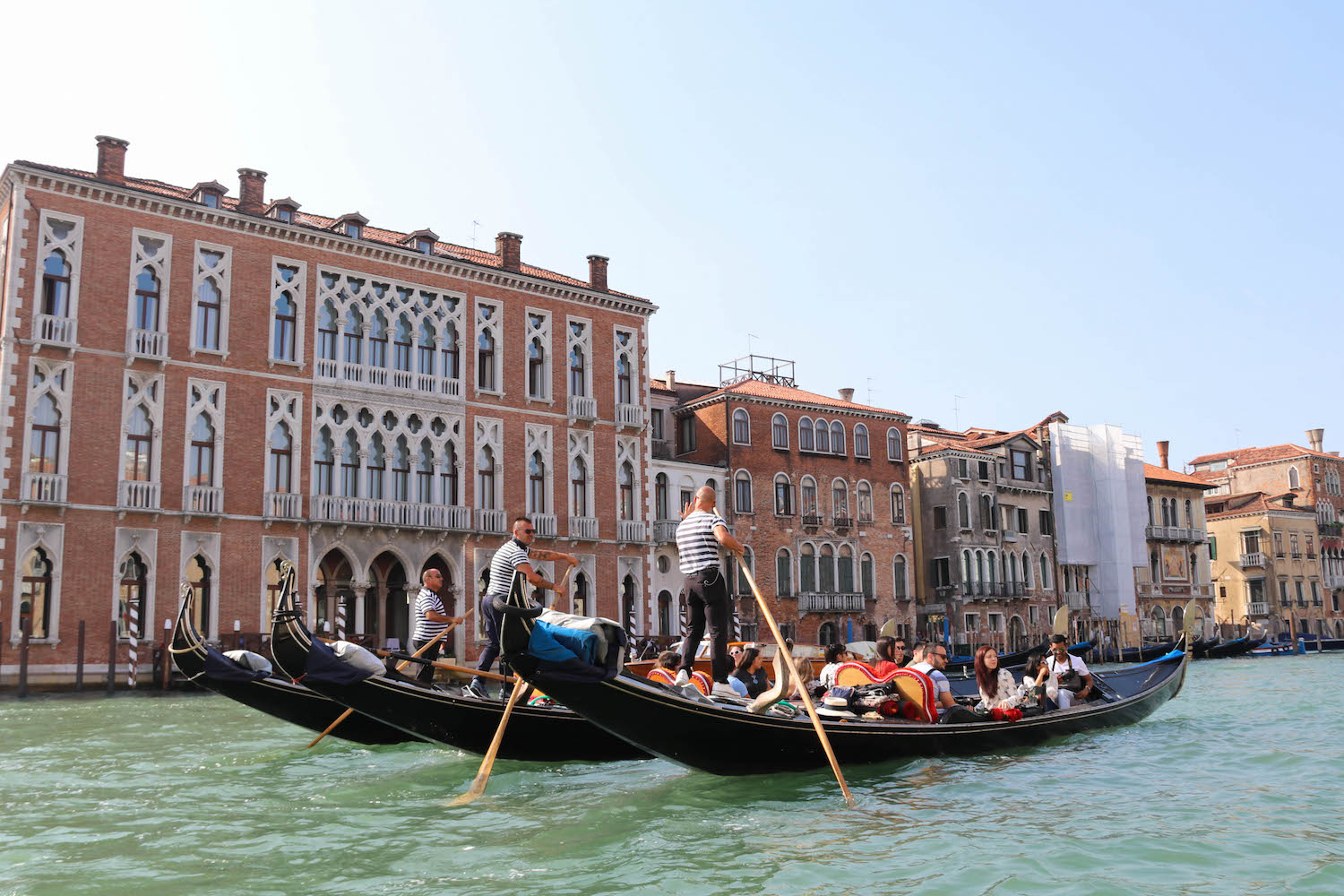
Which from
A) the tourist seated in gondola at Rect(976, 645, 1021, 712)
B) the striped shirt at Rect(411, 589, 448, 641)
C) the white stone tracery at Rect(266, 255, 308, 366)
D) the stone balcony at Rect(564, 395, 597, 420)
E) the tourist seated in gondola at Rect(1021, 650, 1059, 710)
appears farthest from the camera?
the stone balcony at Rect(564, 395, 597, 420)

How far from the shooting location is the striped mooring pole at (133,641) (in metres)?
18.6

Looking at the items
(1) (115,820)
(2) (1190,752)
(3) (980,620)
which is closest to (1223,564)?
(3) (980,620)

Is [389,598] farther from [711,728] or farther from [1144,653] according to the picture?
[1144,653]

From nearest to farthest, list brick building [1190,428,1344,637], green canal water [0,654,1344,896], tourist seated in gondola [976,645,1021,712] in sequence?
green canal water [0,654,1344,896] < tourist seated in gondola [976,645,1021,712] < brick building [1190,428,1344,637]

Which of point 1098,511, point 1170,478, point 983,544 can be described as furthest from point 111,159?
point 1170,478

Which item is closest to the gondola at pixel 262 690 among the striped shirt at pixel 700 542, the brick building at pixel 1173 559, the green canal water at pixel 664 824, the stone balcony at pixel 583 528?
the green canal water at pixel 664 824

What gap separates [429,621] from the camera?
10086 mm

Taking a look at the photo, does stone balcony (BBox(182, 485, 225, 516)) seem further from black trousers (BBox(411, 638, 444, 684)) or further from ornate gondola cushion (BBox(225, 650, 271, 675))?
ornate gondola cushion (BBox(225, 650, 271, 675))

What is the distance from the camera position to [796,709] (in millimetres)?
7875

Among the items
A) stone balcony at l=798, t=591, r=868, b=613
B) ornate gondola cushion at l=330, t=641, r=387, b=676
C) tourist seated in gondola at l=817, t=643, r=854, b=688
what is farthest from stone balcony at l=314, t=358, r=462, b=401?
ornate gondola cushion at l=330, t=641, r=387, b=676

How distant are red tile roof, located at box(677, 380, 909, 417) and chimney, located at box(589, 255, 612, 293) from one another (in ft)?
15.9

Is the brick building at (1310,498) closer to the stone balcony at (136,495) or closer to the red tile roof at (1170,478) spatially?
the red tile roof at (1170,478)

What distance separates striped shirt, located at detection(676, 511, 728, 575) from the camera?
791 centimetres

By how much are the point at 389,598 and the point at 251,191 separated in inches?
321
